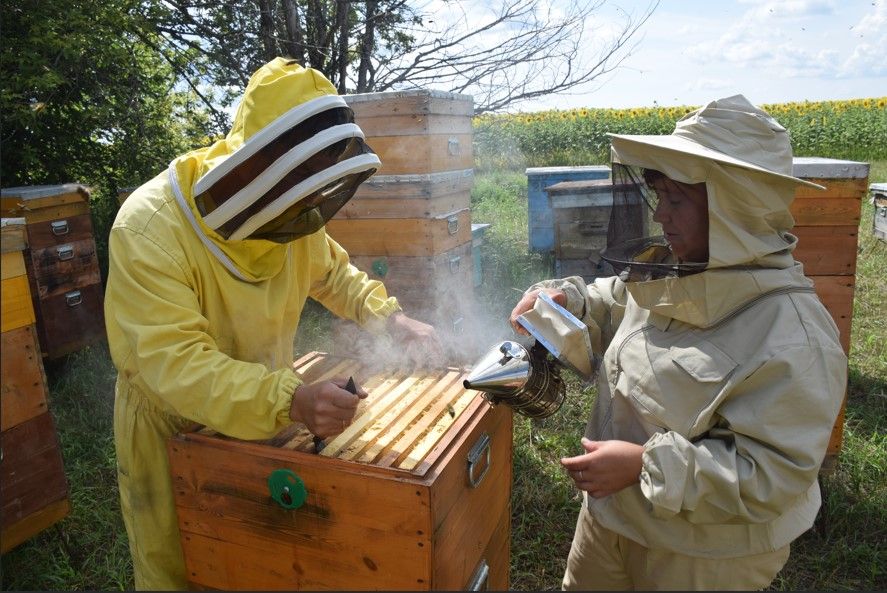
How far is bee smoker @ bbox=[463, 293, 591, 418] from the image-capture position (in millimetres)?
1689

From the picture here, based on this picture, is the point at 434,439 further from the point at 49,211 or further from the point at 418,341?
the point at 49,211

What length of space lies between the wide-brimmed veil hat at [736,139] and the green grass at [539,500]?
83.4 inches

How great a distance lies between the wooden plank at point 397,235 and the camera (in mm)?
4062

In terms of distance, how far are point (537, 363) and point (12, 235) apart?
1993mm

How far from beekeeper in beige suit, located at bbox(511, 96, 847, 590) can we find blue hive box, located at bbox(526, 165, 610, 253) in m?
5.39

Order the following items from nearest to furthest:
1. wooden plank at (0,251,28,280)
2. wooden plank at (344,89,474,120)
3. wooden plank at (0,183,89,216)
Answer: wooden plank at (0,251,28,280), wooden plank at (344,89,474,120), wooden plank at (0,183,89,216)

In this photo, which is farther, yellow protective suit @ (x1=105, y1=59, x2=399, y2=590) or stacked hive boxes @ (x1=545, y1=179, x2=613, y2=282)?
stacked hive boxes @ (x1=545, y1=179, x2=613, y2=282)

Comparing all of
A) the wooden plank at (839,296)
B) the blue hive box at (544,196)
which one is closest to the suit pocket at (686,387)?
the wooden plank at (839,296)

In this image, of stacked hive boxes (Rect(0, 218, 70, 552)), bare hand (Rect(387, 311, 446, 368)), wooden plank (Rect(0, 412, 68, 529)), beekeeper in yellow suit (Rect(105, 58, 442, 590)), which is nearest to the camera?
beekeeper in yellow suit (Rect(105, 58, 442, 590))

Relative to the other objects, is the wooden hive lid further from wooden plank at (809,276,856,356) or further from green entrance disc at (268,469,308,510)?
wooden plank at (809,276,856,356)

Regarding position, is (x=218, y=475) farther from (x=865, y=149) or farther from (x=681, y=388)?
(x=865, y=149)

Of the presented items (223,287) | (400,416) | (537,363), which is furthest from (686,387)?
(223,287)

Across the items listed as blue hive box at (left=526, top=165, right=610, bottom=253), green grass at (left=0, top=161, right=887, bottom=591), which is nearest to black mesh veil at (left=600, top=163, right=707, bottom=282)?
green grass at (left=0, top=161, right=887, bottom=591)

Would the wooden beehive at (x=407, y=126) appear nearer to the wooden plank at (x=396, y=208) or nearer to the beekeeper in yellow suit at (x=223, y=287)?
the wooden plank at (x=396, y=208)
